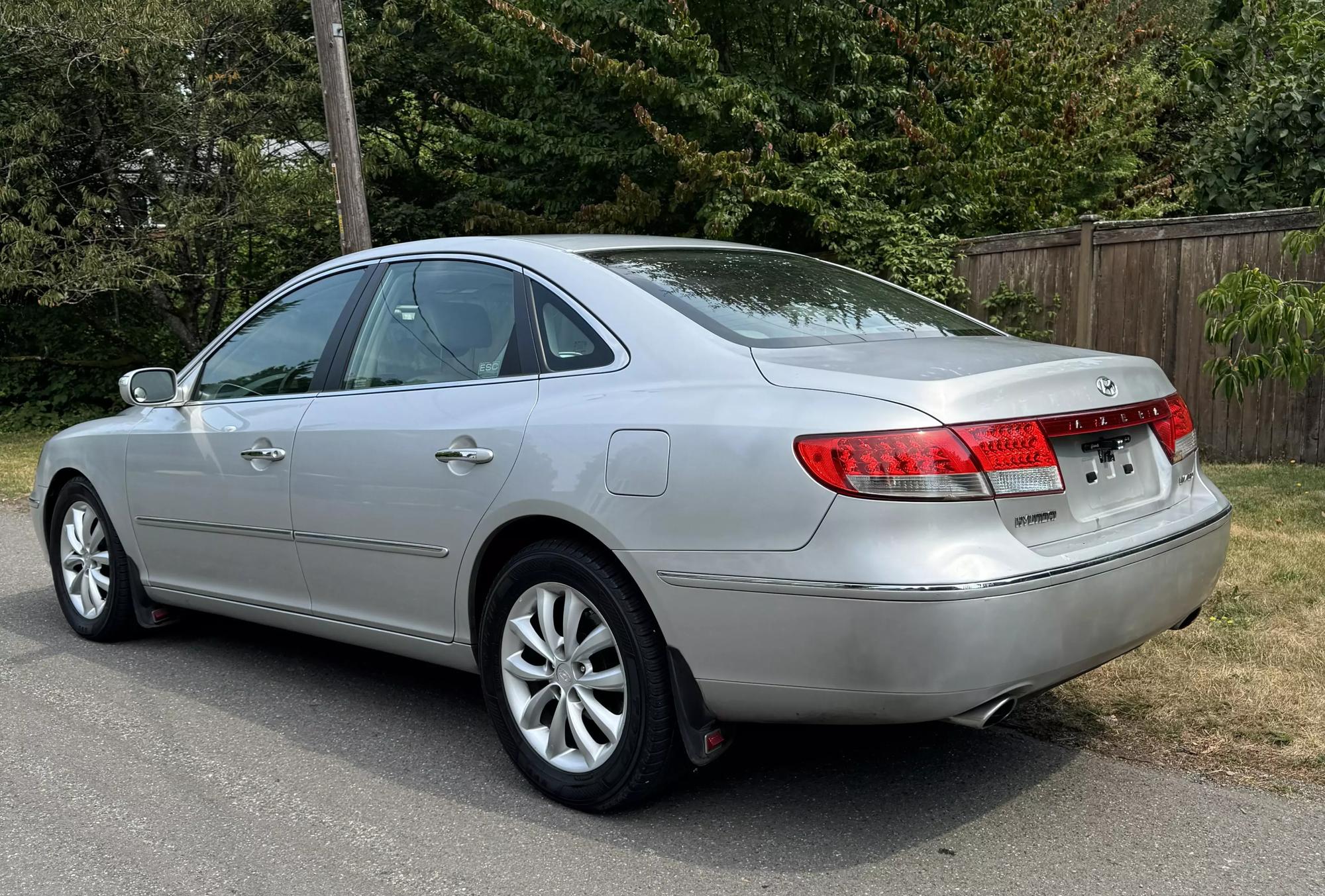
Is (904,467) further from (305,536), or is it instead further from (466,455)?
(305,536)

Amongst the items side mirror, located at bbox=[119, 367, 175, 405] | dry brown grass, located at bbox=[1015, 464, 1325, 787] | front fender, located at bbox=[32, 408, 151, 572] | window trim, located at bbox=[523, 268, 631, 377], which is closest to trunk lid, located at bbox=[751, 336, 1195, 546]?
window trim, located at bbox=[523, 268, 631, 377]

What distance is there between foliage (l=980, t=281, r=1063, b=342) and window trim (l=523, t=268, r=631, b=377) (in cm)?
654

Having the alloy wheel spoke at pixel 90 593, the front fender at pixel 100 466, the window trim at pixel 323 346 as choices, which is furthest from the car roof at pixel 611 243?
the alloy wheel spoke at pixel 90 593

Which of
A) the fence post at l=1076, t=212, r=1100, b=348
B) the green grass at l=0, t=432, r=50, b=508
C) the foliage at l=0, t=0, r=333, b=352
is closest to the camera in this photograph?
the fence post at l=1076, t=212, r=1100, b=348

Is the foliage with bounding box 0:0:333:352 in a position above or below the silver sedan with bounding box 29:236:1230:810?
above

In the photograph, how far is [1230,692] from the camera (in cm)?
414

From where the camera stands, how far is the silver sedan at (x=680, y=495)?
2961 mm

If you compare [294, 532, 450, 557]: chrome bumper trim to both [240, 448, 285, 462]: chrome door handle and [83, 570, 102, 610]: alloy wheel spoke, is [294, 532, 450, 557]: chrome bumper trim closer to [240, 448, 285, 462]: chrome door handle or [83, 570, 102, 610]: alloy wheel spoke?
[240, 448, 285, 462]: chrome door handle

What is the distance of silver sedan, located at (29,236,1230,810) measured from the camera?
9.71 feet

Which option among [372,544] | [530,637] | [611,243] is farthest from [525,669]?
[611,243]

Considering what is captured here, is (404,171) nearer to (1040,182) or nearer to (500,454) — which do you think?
(1040,182)

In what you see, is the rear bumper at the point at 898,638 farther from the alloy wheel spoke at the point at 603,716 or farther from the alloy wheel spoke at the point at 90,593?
the alloy wheel spoke at the point at 90,593

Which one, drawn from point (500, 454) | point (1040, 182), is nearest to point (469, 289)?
point (500, 454)

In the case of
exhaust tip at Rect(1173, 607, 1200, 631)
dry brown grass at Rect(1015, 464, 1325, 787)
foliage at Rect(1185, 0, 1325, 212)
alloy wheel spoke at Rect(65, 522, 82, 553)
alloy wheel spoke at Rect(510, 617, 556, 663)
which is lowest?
dry brown grass at Rect(1015, 464, 1325, 787)
